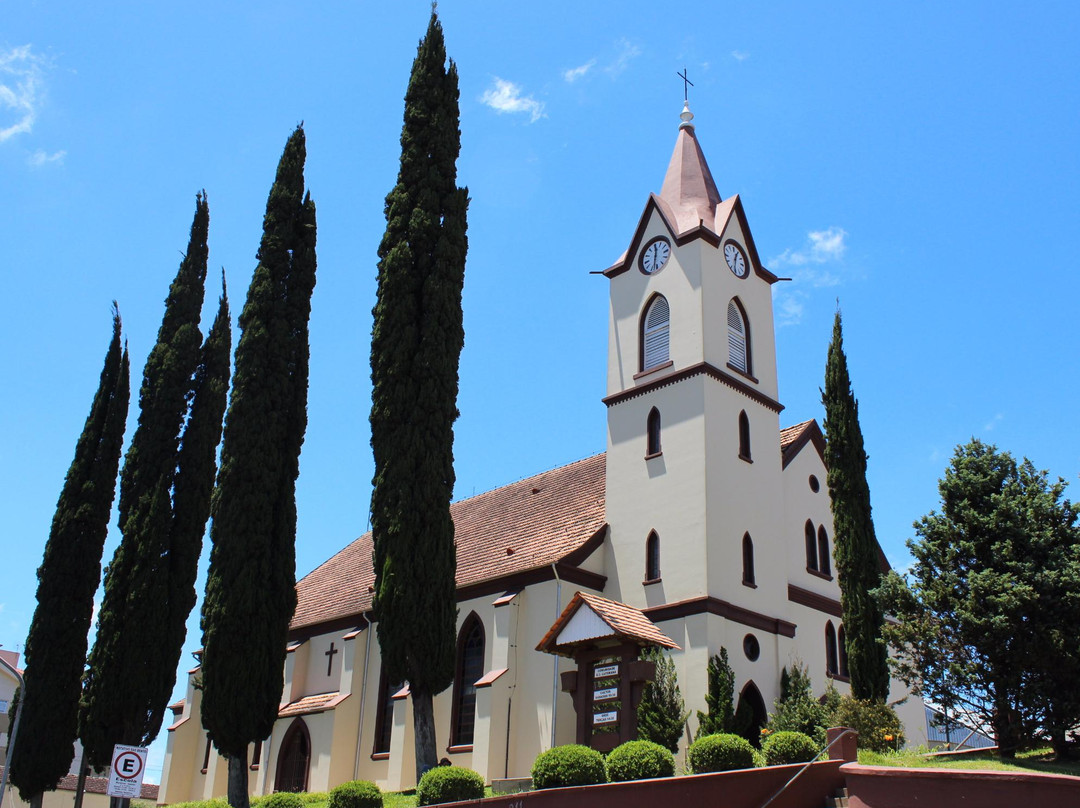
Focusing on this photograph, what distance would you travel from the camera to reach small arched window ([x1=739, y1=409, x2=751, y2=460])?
3021 cm

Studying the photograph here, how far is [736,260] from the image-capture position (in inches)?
1288

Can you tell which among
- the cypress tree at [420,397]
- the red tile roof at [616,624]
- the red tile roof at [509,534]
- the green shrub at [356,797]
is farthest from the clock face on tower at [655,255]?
the green shrub at [356,797]

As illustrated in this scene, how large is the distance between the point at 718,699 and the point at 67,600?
58.7ft

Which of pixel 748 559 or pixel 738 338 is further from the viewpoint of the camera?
pixel 738 338

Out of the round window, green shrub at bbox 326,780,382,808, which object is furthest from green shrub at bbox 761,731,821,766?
the round window

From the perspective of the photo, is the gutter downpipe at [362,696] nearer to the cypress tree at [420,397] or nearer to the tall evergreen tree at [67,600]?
the tall evergreen tree at [67,600]

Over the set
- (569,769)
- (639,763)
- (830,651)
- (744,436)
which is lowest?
(569,769)

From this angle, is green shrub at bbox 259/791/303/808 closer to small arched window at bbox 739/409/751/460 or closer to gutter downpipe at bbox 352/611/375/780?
gutter downpipe at bbox 352/611/375/780

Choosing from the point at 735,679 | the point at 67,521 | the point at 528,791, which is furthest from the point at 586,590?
the point at 67,521

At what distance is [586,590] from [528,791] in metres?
10.7

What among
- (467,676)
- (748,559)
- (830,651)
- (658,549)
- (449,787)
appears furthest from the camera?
(830,651)

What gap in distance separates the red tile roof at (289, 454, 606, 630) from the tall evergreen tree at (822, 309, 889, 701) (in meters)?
6.94

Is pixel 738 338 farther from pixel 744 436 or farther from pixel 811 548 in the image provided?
pixel 811 548

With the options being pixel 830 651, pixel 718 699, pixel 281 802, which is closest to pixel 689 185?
pixel 830 651
